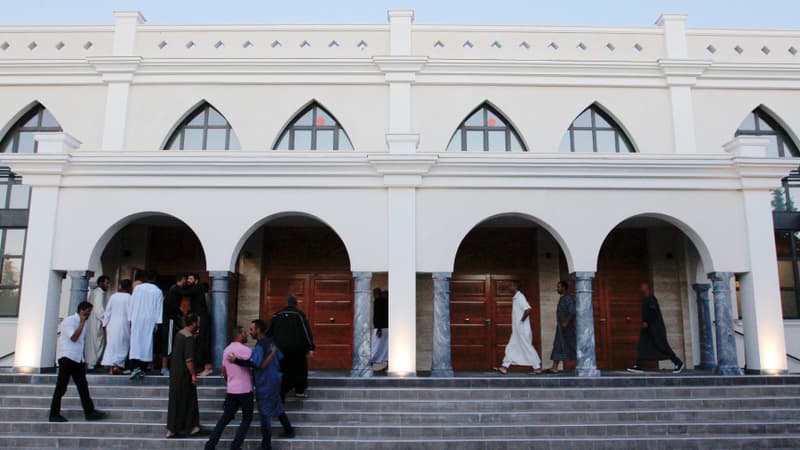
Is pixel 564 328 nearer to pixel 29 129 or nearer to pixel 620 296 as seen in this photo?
pixel 620 296

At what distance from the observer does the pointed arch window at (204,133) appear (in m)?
14.5

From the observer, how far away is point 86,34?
15.1m

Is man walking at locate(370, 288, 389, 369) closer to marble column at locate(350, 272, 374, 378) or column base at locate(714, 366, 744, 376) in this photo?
marble column at locate(350, 272, 374, 378)

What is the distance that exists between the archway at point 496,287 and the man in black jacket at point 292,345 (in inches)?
222

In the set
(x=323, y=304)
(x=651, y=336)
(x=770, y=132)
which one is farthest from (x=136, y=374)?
(x=770, y=132)

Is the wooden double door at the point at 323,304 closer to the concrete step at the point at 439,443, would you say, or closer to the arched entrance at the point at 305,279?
the arched entrance at the point at 305,279

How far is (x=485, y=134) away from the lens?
48.2 ft

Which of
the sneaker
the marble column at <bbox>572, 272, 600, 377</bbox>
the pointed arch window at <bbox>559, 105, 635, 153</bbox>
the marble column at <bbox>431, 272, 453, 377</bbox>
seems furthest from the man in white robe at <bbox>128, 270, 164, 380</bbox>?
the pointed arch window at <bbox>559, 105, 635, 153</bbox>

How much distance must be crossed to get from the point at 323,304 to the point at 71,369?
20.8ft

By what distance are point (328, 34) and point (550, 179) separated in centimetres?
674

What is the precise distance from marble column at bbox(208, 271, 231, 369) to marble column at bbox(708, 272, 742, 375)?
854cm

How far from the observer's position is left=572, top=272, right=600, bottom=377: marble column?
1089 cm

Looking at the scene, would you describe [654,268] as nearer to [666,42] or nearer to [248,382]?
[666,42]

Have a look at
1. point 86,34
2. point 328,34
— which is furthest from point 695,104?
point 86,34
